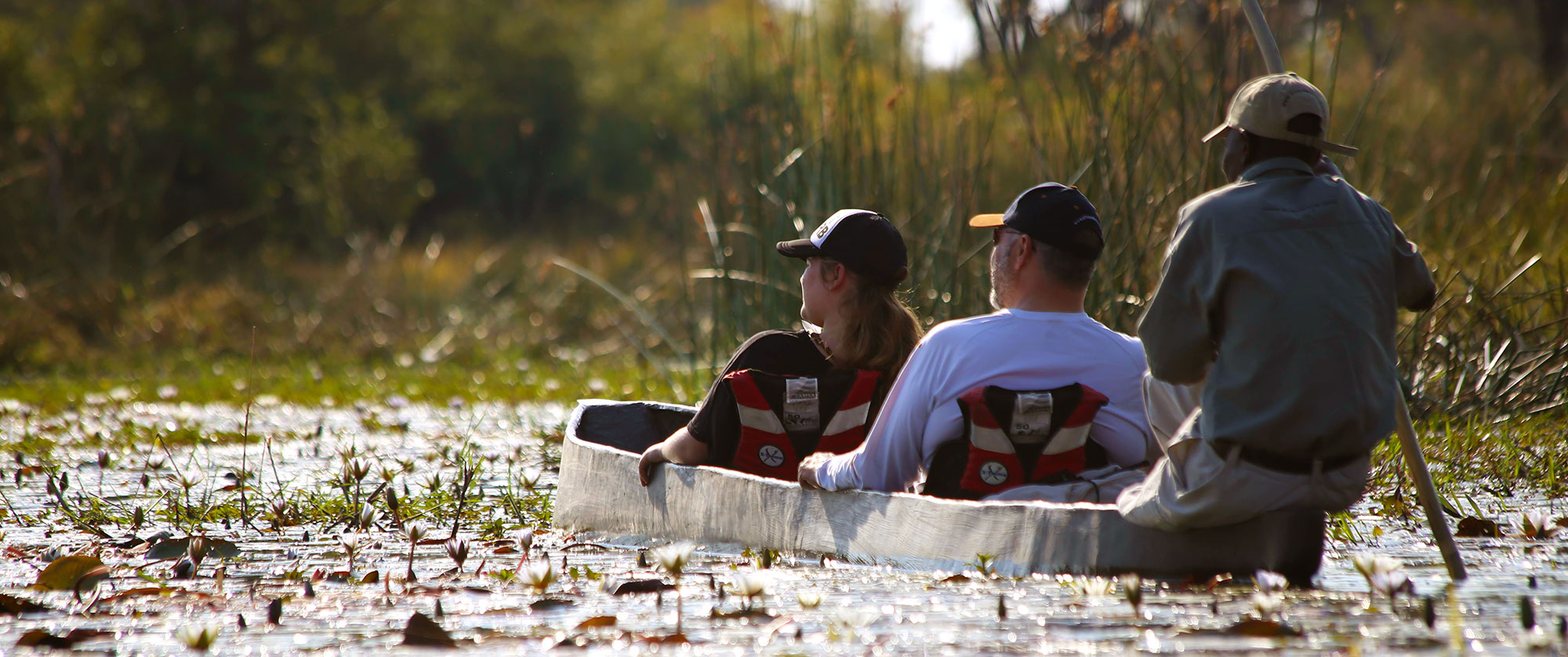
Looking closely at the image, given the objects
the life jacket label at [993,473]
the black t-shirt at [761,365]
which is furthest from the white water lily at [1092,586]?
the black t-shirt at [761,365]

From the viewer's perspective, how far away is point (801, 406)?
4773 millimetres

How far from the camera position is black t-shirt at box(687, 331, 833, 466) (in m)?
4.73

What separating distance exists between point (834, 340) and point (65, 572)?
2059 millimetres

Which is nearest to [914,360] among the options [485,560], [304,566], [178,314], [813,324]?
[813,324]

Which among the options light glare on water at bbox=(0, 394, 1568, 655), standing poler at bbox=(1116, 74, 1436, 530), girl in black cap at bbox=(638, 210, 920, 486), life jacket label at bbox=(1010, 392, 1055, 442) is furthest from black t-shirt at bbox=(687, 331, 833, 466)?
standing poler at bbox=(1116, 74, 1436, 530)

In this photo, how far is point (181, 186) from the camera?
23.1 metres

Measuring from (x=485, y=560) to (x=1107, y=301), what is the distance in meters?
2.95

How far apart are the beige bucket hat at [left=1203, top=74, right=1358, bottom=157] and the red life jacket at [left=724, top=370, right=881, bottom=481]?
1454 millimetres

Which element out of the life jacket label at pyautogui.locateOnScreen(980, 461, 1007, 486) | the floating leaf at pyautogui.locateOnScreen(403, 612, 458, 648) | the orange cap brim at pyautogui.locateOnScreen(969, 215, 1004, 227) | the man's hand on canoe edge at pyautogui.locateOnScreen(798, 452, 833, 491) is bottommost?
the floating leaf at pyautogui.locateOnScreen(403, 612, 458, 648)

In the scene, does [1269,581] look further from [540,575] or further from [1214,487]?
[540,575]

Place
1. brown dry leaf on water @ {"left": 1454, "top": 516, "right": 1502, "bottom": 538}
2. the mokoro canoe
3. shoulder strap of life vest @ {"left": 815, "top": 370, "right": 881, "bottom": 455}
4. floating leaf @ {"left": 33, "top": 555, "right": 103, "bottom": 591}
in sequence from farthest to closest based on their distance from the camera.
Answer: shoulder strap of life vest @ {"left": 815, "top": 370, "right": 881, "bottom": 455} → brown dry leaf on water @ {"left": 1454, "top": 516, "right": 1502, "bottom": 538} → floating leaf @ {"left": 33, "top": 555, "right": 103, "bottom": 591} → the mokoro canoe

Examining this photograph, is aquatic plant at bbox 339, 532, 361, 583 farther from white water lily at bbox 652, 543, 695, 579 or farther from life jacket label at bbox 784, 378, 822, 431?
life jacket label at bbox 784, 378, 822, 431

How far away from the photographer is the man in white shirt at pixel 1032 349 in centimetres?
410

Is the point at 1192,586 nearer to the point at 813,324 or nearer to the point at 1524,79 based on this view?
the point at 813,324
